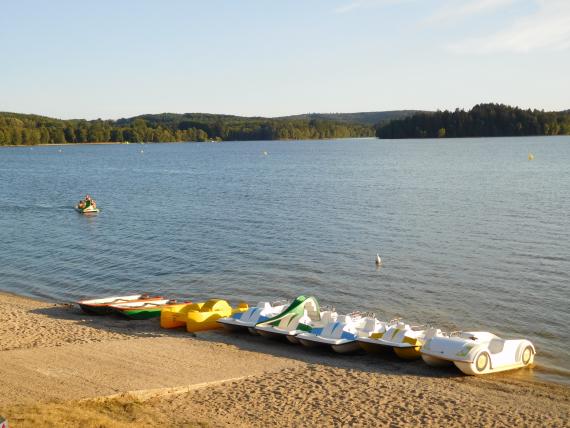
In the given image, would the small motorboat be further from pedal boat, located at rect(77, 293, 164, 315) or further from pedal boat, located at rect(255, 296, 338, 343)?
pedal boat, located at rect(255, 296, 338, 343)

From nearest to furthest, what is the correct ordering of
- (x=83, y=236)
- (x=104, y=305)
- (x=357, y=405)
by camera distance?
(x=357, y=405), (x=104, y=305), (x=83, y=236)

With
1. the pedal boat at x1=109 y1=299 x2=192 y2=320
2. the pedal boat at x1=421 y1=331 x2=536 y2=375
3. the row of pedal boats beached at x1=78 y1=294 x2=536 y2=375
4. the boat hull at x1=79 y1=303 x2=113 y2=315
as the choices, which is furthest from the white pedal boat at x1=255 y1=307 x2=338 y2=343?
the boat hull at x1=79 y1=303 x2=113 y2=315

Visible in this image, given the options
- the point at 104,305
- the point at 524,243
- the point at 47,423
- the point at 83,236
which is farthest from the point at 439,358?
the point at 83,236

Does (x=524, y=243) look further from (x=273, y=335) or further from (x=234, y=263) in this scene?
(x=273, y=335)

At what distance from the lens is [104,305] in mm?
22516

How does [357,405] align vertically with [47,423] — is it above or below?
below

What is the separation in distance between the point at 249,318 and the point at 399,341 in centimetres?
477

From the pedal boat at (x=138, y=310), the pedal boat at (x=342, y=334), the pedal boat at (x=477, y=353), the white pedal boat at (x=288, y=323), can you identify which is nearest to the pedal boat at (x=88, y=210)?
the pedal boat at (x=138, y=310)

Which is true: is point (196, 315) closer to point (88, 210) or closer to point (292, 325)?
point (292, 325)

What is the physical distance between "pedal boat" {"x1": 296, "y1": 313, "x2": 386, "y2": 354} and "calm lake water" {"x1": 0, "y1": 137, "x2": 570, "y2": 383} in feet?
13.3

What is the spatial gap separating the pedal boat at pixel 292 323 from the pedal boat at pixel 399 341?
6.34 ft

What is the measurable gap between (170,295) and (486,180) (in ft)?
175

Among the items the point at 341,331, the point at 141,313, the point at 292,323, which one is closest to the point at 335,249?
the point at 141,313

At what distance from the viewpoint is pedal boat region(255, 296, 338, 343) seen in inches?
746
